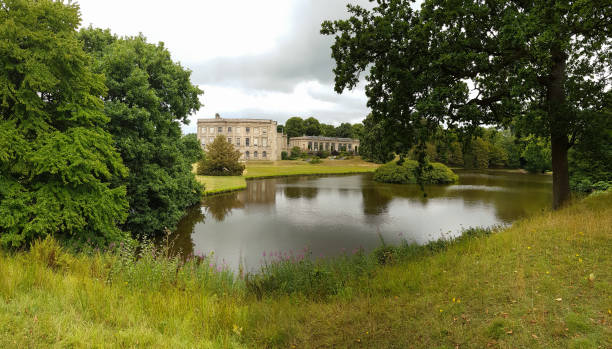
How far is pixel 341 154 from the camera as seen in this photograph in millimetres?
88500

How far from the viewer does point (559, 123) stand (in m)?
8.07

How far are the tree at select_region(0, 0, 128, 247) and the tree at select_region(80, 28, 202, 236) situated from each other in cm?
324

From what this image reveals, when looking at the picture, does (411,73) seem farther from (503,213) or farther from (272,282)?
(503,213)

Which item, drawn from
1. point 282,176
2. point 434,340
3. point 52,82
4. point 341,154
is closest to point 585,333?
point 434,340

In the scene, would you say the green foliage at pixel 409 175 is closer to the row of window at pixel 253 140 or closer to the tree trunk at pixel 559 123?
the tree trunk at pixel 559 123

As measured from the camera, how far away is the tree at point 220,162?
141ft

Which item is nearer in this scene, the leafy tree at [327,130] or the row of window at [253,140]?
the row of window at [253,140]

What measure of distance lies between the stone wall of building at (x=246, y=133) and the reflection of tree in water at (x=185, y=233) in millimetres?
55859

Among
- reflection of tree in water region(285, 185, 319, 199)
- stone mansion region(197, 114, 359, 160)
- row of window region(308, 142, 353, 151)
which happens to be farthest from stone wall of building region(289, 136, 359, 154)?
reflection of tree in water region(285, 185, 319, 199)

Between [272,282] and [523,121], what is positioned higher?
[523,121]

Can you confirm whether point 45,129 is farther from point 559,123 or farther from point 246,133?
point 246,133

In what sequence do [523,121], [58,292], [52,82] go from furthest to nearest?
[523,121] → [52,82] → [58,292]

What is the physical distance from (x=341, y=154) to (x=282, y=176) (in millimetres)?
45595

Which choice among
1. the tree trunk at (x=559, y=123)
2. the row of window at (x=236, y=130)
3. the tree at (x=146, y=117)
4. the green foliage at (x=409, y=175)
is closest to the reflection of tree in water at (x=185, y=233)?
the tree at (x=146, y=117)
